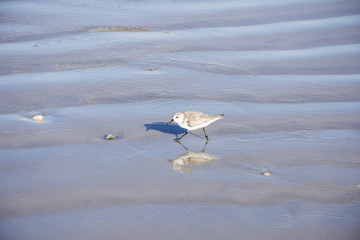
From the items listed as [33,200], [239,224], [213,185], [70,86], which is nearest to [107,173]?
[33,200]

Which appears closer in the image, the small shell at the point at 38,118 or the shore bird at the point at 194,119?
the shore bird at the point at 194,119

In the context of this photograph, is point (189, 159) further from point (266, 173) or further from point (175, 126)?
point (175, 126)

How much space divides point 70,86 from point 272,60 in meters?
4.17

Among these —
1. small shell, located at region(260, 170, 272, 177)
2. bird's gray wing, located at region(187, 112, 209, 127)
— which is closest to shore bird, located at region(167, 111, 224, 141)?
bird's gray wing, located at region(187, 112, 209, 127)

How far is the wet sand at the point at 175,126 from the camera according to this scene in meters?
4.49

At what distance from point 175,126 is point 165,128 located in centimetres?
29

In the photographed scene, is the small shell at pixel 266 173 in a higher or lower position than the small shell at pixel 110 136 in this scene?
lower

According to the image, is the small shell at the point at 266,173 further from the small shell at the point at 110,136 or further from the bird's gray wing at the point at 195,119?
the small shell at the point at 110,136

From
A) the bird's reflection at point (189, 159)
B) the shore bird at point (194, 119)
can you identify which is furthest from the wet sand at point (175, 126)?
the shore bird at point (194, 119)

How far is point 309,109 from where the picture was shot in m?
7.26

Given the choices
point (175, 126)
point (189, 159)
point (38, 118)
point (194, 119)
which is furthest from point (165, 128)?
point (38, 118)

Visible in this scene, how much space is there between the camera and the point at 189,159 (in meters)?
5.79

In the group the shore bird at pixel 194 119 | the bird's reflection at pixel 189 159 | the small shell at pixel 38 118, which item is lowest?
the bird's reflection at pixel 189 159

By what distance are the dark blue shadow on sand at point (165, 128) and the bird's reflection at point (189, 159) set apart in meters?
0.69
